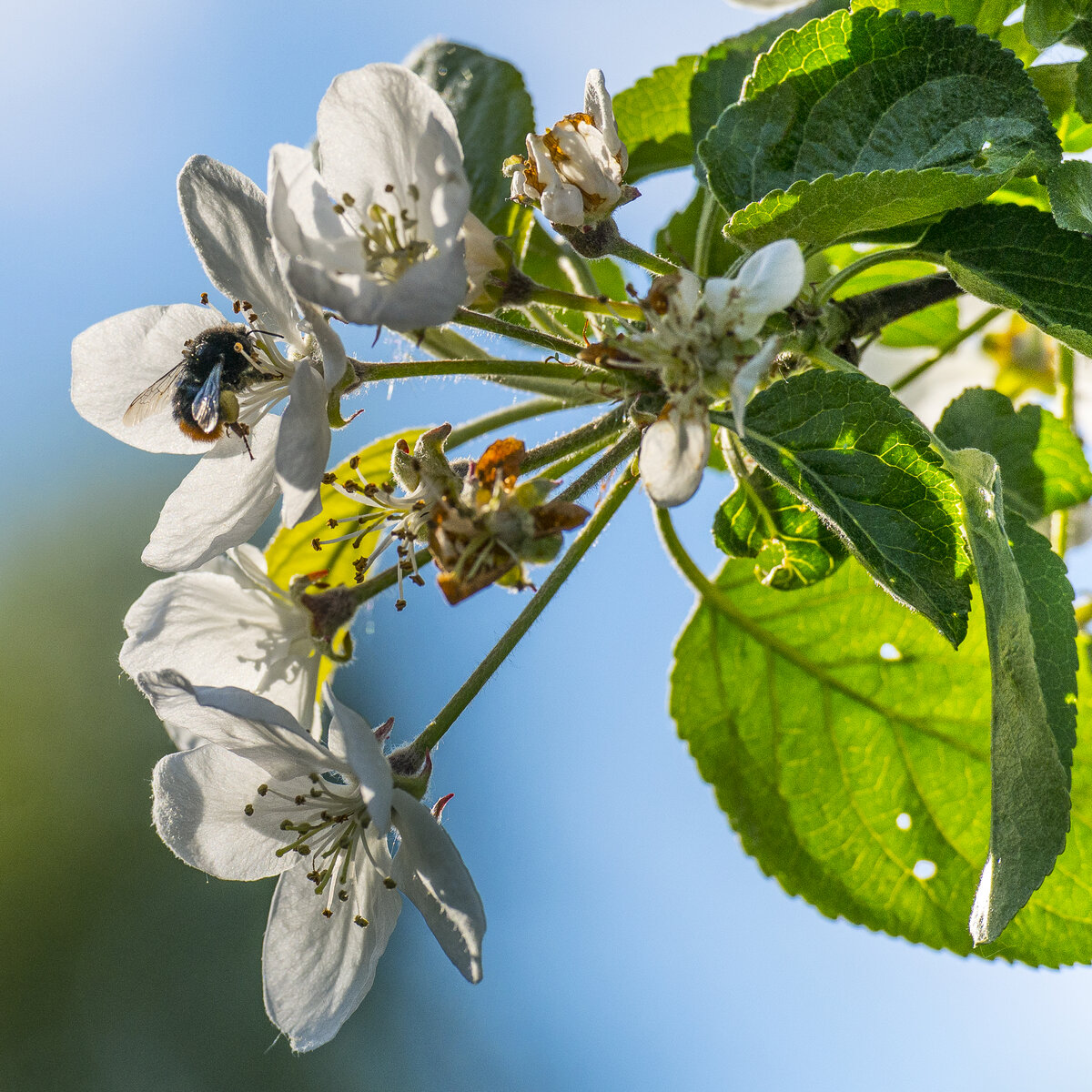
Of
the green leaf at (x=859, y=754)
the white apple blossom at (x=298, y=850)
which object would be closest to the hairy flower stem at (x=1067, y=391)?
the green leaf at (x=859, y=754)

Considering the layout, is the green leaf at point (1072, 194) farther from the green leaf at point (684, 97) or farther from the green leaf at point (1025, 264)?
the green leaf at point (684, 97)

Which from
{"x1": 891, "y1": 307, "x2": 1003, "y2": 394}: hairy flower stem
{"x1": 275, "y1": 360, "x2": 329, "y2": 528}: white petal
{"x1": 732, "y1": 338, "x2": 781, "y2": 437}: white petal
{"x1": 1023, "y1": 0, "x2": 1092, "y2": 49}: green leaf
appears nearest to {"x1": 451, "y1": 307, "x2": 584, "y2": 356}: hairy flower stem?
{"x1": 275, "y1": 360, "x2": 329, "y2": 528}: white petal

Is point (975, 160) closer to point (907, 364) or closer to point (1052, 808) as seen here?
point (1052, 808)

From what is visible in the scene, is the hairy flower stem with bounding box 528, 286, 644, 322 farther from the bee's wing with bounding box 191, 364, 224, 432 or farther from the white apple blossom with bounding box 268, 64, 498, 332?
the bee's wing with bounding box 191, 364, 224, 432

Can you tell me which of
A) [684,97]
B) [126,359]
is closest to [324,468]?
[126,359]

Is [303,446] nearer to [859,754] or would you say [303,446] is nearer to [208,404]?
[208,404]

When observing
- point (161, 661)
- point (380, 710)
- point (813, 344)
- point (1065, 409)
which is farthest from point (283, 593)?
point (380, 710)
